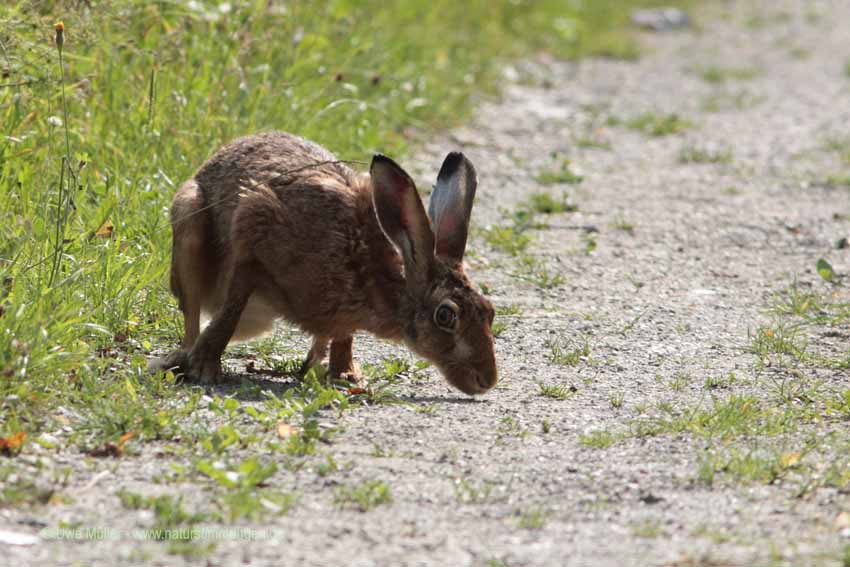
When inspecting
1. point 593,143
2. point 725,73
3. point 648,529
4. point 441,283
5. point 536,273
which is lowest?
point 536,273

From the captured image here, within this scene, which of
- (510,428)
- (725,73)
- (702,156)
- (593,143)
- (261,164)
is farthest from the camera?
(725,73)

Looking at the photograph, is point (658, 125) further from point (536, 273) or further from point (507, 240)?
point (536, 273)

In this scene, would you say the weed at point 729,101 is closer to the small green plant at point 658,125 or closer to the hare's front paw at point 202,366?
the small green plant at point 658,125

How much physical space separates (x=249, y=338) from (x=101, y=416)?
1.25m

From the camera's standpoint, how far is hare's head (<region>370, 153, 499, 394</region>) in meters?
5.12

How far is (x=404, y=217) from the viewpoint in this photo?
203 inches

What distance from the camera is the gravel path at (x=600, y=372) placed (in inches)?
153

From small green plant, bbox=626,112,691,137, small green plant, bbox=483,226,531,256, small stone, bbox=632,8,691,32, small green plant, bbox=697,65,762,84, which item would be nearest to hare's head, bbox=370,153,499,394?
small green plant, bbox=483,226,531,256

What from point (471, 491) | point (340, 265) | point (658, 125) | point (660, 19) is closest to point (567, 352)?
point (340, 265)

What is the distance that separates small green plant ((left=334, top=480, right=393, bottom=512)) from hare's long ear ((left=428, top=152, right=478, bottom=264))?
1.33m

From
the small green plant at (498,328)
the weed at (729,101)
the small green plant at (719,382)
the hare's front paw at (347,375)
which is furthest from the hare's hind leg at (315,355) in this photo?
the weed at (729,101)

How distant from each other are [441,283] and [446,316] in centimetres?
13

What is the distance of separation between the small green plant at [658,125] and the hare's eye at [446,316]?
6134 millimetres

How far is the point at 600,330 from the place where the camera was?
6.39 m
